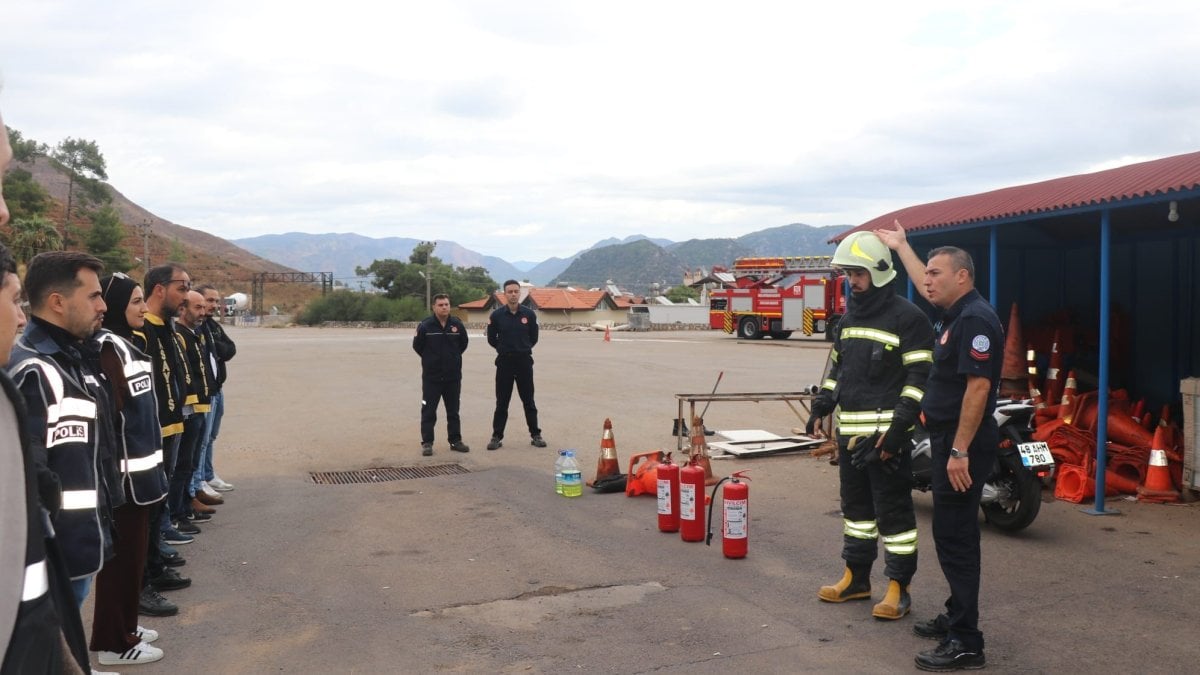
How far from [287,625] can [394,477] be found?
426 cm

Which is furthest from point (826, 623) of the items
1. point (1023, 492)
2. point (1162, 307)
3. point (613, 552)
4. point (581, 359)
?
point (581, 359)

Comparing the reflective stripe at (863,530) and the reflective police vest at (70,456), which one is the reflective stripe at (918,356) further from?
the reflective police vest at (70,456)

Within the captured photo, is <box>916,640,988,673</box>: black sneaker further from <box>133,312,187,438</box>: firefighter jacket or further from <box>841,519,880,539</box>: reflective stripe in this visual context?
<box>133,312,187,438</box>: firefighter jacket

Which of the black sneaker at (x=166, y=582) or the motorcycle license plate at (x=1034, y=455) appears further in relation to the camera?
the motorcycle license plate at (x=1034, y=455)

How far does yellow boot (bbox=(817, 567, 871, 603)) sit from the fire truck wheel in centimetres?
3098

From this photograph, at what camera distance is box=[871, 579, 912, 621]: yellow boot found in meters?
4.94

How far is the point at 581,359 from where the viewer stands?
24688mm

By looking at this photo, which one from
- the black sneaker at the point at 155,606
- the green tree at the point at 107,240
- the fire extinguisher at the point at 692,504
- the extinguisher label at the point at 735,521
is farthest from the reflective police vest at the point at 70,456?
the green tree at the point at 107,240

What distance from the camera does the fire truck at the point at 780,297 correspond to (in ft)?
110

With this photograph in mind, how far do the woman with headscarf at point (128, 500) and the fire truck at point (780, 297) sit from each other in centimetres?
2866

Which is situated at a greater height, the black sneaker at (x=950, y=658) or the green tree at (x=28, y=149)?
the green tree at (x=28, y=149)

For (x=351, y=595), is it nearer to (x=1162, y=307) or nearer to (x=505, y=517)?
(x=505, y=517)

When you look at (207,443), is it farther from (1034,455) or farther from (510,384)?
(1034,455)

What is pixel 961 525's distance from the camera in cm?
444
